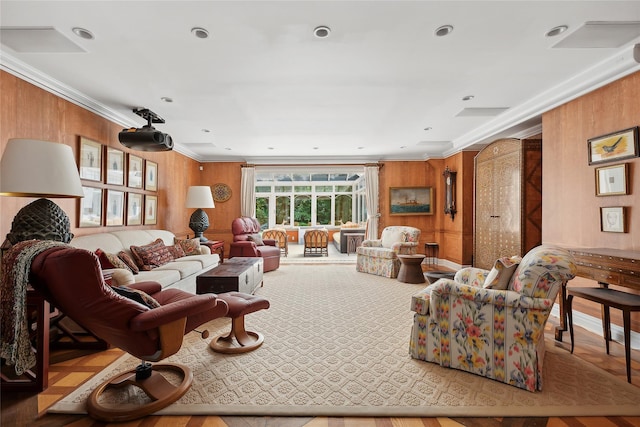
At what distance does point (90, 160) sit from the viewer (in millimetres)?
3859

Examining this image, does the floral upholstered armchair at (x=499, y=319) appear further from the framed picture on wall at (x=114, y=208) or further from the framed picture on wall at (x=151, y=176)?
the framed picture on wall at (x=151, y=176)

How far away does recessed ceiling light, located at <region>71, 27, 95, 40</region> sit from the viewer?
2.36 metres

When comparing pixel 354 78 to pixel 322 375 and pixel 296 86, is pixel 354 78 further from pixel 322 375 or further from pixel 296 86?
pixel 322 375

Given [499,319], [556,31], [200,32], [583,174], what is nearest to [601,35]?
[556,31]

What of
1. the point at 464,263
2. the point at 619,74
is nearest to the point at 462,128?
the point at 619,74

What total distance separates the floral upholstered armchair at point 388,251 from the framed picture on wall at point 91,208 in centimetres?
450

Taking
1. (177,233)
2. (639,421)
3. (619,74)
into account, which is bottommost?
(639,421)

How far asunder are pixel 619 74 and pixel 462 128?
7.88 feet

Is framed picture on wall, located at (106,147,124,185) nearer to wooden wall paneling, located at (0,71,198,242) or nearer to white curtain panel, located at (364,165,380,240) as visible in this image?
wooden wall paneling, located at (0,71,198,242)

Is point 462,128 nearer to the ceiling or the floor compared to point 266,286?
nearer to the ceiling

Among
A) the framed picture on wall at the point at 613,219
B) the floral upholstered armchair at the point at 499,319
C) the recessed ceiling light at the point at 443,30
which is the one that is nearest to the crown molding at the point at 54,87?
the recessed ceiling light at the point at 443,30

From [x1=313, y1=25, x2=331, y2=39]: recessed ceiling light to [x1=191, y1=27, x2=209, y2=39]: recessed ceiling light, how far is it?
2.89ft

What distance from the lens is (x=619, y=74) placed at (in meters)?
2.85

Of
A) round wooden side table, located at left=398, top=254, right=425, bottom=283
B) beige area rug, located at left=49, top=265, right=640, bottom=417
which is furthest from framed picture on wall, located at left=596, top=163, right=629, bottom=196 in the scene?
round wooden side table, located at left=398, top=254, right=425, bottom=283
